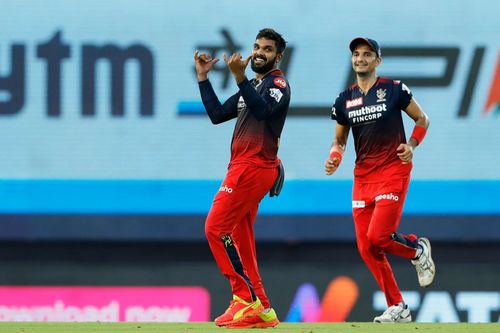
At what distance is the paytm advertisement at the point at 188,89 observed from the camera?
44.3ft

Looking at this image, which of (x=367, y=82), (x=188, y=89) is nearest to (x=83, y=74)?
(x=188, y=89)

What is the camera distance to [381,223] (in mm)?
8758

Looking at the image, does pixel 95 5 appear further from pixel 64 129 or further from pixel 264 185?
pixel 264 185

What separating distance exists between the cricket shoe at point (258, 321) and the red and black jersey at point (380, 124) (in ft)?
3.94

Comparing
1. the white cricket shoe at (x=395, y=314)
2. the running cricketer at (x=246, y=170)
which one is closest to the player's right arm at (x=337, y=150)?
the running cricketer at (x=246, y=170)

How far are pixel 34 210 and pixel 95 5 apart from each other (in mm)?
2121

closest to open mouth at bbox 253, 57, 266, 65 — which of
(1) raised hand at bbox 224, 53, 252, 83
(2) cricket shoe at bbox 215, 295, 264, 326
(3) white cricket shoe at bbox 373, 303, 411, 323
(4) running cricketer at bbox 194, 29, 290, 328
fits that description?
(4) running cricketer at bbox 194, 29, 290, 328

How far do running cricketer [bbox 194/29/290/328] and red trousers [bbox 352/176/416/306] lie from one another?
0.69m

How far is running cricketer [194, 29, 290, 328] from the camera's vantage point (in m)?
8.15

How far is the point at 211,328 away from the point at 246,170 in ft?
3.28

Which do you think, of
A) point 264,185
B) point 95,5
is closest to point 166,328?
point 264,185

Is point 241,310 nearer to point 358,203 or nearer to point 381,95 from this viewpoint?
point 358,203

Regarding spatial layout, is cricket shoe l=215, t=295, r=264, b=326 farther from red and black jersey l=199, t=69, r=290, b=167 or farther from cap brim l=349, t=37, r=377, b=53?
cap brim l=349, t=37, r=377, b=53

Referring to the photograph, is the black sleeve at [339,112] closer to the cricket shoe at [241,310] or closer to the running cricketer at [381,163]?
the running cricketer at [381,163]
